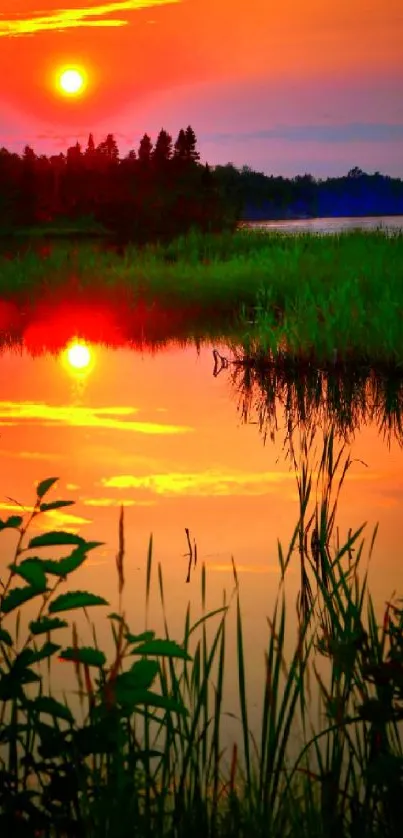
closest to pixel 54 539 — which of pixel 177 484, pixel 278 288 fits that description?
pixel 177 484

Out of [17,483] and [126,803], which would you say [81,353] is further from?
[126,803]

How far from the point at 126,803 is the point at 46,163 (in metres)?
43.0

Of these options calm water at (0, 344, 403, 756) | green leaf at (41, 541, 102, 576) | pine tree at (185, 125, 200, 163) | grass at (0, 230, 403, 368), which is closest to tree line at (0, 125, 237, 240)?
pine tree at (185, 125, 200, 163)

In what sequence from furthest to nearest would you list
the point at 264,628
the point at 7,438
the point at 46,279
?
1. the point at 46,279
2. the point at 7,438
3. the point at 264,628

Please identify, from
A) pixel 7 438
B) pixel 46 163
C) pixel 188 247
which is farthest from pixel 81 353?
pixel 46 163

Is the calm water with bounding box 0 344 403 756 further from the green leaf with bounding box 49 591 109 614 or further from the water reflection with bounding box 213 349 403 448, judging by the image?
the green leaf with bounding box 49 591 109 614

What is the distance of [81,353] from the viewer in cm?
1116

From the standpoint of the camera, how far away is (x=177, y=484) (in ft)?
18.9

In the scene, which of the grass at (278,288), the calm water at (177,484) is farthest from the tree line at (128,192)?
the calm water at (177,484)

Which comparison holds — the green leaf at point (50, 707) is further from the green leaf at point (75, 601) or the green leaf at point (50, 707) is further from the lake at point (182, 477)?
the lake at point (182, 477)

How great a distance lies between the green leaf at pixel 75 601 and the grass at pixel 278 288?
6963 mm

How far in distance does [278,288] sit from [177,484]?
311 inches

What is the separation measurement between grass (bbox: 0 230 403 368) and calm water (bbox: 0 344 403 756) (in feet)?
2.59

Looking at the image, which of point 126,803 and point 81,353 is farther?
point 81,353
